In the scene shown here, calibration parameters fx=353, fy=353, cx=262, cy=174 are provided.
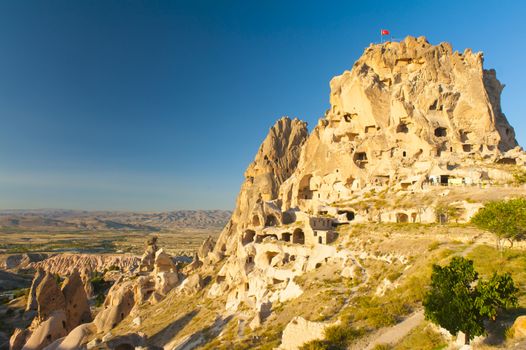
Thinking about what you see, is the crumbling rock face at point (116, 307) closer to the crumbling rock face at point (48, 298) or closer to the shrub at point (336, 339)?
the crumbling rock face at point (48, 298)

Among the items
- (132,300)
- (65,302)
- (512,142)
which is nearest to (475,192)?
(512,142)

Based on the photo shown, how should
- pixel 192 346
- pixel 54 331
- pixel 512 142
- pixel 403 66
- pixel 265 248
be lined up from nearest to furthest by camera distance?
pixel 192 346 → pixel 54 331 → pixel 265 248 → pixel 512 142 → pixel 403 66

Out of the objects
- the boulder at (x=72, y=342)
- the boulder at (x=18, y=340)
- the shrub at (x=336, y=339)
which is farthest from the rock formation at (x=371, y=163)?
the boulder at (x=18, y=340)

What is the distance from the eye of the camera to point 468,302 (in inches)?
501

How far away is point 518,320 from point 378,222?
2998cm

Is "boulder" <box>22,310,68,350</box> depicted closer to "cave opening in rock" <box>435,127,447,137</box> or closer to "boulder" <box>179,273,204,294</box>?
"boulder" <box>179,273,204,294</box>

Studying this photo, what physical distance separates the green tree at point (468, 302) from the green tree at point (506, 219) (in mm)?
12659

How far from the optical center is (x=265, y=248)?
146ft

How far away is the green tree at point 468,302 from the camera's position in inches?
A: 498

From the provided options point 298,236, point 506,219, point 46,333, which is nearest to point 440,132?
point 298,236

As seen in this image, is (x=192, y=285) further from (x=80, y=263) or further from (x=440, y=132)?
(x=80, y=263)

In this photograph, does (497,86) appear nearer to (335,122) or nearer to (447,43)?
(447,43)

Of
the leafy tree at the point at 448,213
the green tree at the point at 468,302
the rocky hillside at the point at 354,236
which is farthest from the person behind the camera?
the leafy tree at the point at 448,213

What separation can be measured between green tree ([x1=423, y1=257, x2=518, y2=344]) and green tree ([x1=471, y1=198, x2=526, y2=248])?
498 inches
